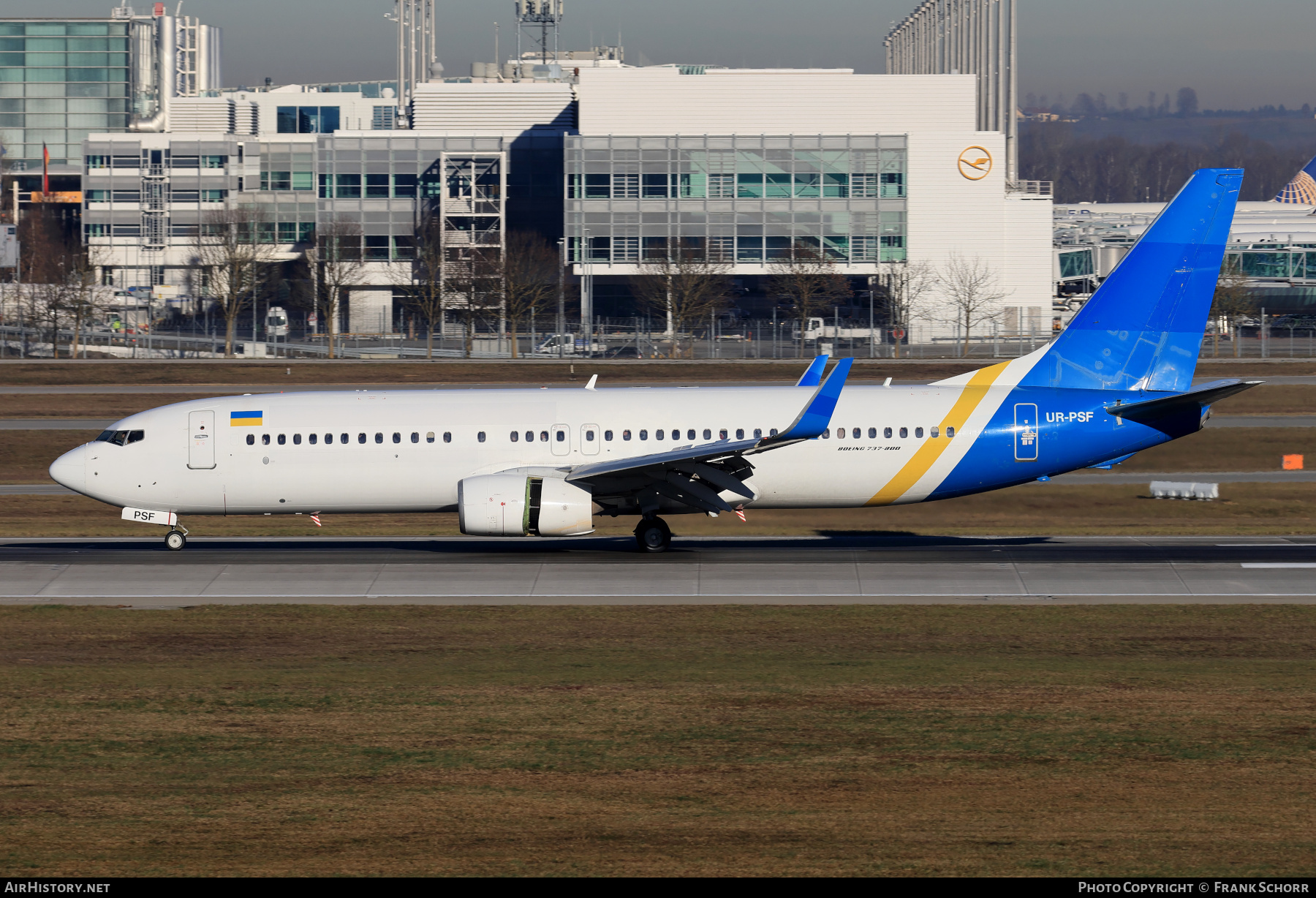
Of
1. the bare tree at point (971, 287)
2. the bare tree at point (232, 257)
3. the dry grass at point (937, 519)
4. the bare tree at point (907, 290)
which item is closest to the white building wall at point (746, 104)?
the bare tree at point (907, 290)

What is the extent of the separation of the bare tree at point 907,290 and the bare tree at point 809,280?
13.1ft

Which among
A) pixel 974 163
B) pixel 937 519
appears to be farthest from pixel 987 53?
pixel 937 519

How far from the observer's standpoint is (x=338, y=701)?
19922 mm

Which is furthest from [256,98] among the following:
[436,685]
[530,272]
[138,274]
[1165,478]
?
[436,685]

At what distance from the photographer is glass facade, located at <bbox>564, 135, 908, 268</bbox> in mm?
128375

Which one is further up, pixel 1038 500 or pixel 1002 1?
pixel 1002 1

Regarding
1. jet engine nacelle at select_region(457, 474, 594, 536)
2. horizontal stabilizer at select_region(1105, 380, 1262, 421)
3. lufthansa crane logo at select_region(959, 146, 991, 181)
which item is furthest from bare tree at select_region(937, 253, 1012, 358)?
jet engine nacelle at select_region(457, 474, 594, 536)

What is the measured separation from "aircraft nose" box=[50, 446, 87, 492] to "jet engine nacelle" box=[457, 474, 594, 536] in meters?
10.0

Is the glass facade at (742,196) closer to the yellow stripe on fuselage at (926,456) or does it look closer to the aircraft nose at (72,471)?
the yellow stripe on fuselage at (926,456)

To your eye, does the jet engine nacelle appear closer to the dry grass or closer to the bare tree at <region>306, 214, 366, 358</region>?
the dry grass

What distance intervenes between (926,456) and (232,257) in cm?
9000

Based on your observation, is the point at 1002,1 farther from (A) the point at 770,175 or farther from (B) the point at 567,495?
(B) the point at 567,495

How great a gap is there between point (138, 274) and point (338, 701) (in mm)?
149947

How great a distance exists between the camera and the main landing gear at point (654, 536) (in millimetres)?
34531
